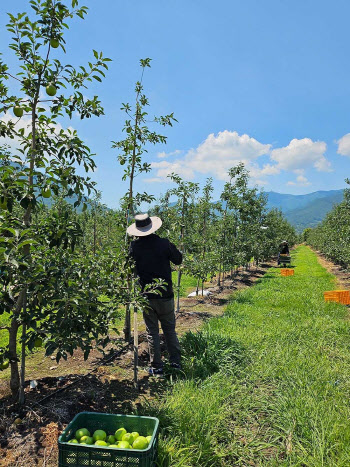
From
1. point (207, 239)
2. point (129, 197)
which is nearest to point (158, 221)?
point (129, 197)

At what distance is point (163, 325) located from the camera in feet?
14.8

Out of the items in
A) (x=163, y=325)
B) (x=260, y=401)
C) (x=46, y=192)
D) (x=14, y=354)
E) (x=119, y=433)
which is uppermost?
(x=46, y=192)

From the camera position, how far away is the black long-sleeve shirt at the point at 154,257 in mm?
4273

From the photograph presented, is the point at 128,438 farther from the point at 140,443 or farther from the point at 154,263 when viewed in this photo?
the point at 154,263

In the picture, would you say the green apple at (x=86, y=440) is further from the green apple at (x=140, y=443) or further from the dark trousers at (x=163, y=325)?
the dark trousers at (x=163, y=325)

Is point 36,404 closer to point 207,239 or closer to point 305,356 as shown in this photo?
point 305,356

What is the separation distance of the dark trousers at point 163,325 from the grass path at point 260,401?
0.27 m

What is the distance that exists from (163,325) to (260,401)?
1.54 m

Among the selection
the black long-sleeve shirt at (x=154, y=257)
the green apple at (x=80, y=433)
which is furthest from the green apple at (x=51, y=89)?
the green apple at (x=80, y=433)

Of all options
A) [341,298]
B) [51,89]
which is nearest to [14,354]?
[51,89]

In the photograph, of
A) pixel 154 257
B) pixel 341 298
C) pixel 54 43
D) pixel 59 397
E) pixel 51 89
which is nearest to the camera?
pixel 51 89

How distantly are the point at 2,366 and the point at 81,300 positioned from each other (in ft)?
3.34

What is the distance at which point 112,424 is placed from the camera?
270 centimetres

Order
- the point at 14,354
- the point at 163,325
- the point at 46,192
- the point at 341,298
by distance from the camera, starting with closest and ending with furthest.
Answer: the point at 46,192
the point at 14,354
the point at 163,325
the point at 341,298
